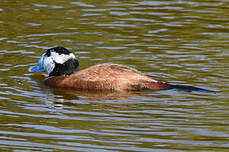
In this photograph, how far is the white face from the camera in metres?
10.5

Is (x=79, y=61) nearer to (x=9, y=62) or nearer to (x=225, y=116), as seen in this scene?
(x=9, y=62)

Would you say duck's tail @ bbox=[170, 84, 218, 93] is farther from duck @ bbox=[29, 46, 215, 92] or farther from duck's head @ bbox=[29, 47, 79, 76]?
duck's head @ bbox=[29, 47, 79, 76]

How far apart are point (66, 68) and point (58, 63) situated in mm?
170

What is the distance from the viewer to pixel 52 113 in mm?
8500

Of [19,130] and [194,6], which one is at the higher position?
[194,6]

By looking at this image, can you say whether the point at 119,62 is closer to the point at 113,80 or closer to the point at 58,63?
the point at 58,63

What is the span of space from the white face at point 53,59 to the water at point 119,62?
0.28 metres

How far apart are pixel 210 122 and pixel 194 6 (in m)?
7.51

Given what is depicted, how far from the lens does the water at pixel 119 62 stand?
23.9ft

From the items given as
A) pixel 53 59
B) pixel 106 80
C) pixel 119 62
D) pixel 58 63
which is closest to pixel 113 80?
pixel 106 80

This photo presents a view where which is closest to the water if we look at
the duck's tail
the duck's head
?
the duck's tail

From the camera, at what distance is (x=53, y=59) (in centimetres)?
1063

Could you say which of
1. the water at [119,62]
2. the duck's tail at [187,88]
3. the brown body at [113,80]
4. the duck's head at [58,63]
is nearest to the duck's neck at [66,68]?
the duck's head at [58,63]

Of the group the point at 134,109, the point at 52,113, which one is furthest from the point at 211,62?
the point at 52,113
